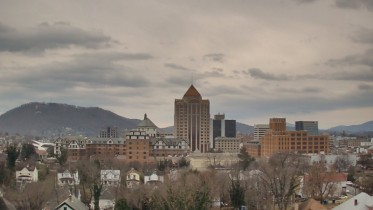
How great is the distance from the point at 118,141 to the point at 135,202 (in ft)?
228

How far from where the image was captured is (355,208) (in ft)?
131

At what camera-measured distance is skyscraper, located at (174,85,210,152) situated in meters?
175

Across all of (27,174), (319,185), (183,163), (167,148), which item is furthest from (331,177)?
(167,148)

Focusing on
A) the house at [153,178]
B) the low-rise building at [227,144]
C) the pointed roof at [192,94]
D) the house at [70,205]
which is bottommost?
the house at [70,205]

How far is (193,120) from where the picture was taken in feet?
588

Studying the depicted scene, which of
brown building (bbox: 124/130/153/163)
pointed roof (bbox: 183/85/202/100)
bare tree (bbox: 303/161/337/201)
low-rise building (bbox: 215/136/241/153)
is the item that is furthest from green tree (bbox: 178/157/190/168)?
pointed roof (bbox: 183/85/202/100)

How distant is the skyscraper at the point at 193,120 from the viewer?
573 ft

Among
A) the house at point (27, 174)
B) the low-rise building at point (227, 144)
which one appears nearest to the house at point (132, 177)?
the house at point (27, 174)

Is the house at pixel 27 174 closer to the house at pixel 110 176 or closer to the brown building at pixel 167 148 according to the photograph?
the house at pixel 110 176

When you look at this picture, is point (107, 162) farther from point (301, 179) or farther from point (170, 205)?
point (170, 205)

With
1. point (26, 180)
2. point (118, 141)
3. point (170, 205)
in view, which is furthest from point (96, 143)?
point (170, 205)

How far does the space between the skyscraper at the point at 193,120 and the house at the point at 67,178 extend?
3563 inches

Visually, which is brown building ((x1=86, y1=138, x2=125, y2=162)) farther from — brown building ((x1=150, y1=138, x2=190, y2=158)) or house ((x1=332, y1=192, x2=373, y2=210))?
house ((x1=332, y1=192, x2=373, y2=210))

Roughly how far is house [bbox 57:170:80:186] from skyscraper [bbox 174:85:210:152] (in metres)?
90.5
